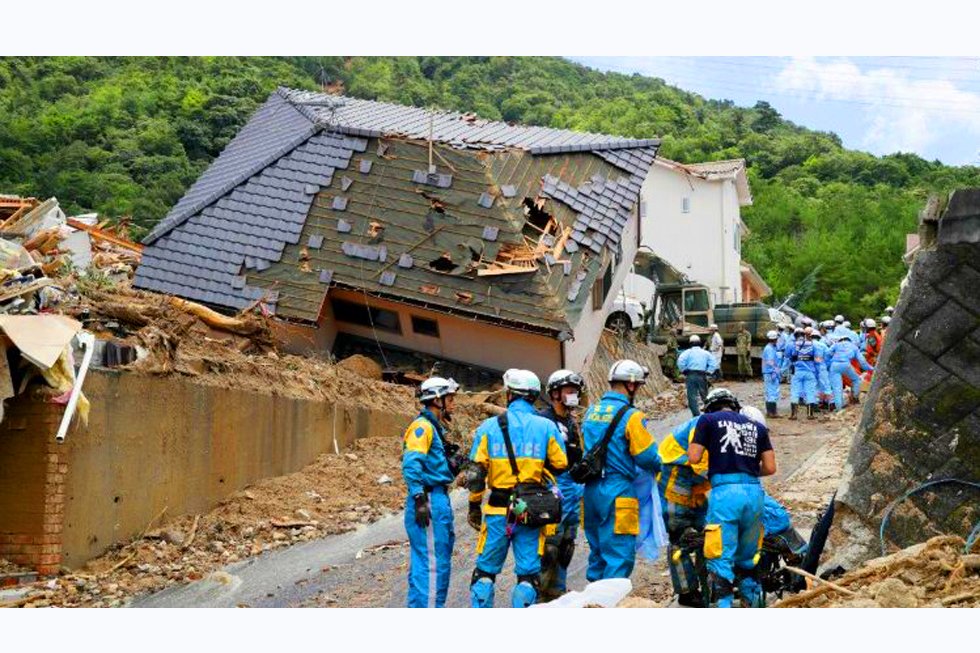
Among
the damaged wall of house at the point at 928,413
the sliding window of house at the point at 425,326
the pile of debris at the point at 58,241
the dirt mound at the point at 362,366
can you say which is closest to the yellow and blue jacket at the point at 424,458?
the damaged wall of house at the point at 928,413

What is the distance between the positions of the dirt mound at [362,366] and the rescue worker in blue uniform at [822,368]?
779 centimetres

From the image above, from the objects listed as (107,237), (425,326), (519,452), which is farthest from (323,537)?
(107,237)

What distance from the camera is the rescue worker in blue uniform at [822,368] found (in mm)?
24047

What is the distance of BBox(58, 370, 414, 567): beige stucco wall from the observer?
13500 mm

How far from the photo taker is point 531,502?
34.5 feet

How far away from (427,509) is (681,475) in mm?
2099

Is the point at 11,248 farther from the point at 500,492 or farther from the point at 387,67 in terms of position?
the point at 387,67

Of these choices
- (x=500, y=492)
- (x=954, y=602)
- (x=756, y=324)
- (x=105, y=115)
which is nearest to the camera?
(x=954, y=602)

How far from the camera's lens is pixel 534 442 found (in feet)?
34.9

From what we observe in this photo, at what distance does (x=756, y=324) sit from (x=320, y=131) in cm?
1216

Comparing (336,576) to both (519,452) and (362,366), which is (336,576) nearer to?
(519,452)

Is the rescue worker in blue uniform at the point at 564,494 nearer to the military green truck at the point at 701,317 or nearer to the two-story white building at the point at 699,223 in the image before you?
the military green truck at the point at 701,317

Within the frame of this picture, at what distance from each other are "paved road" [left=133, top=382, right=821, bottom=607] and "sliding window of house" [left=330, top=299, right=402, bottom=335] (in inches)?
397

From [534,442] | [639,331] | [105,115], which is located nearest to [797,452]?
[534,442]
